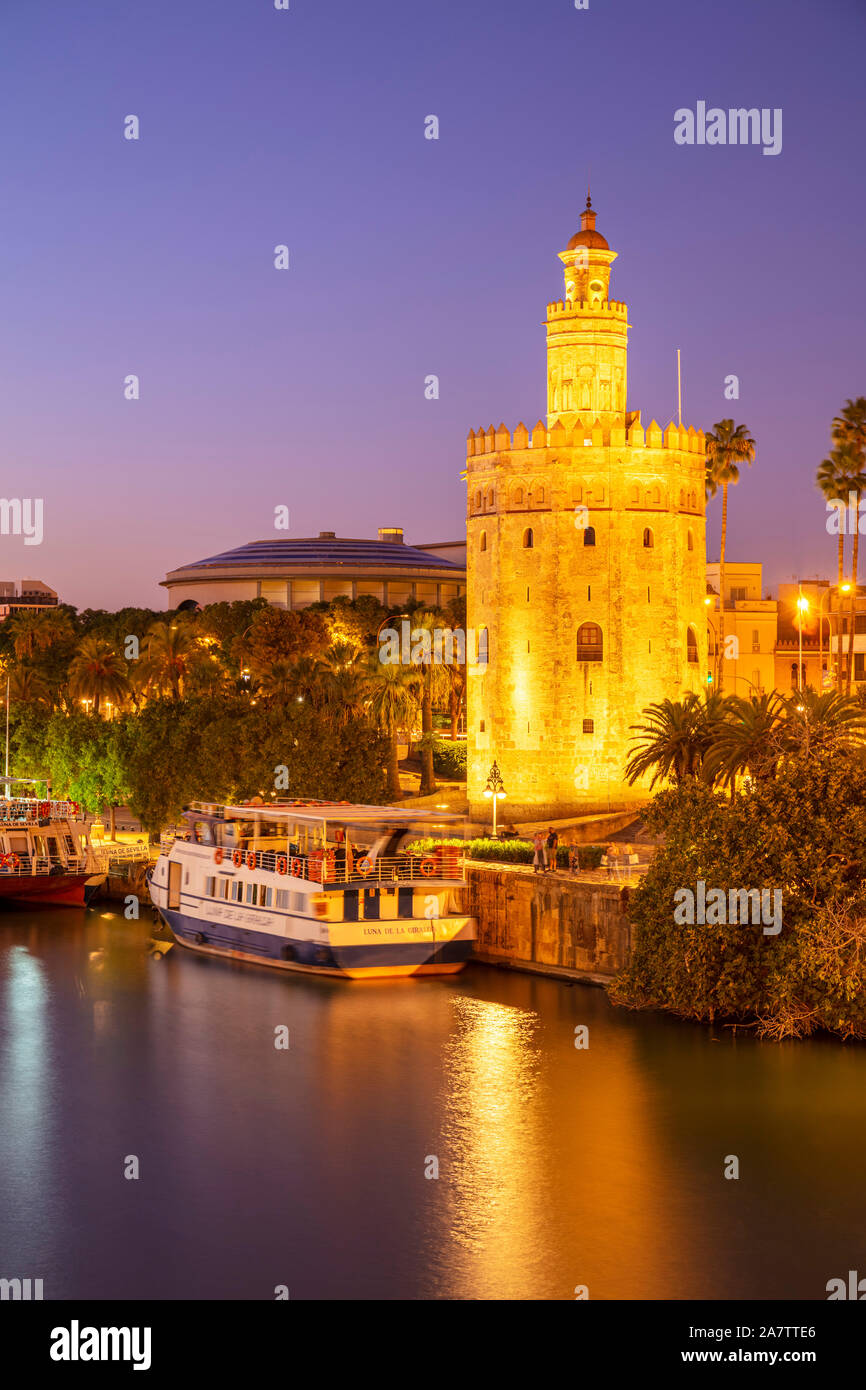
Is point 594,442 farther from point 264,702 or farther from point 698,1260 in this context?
point 698,1260

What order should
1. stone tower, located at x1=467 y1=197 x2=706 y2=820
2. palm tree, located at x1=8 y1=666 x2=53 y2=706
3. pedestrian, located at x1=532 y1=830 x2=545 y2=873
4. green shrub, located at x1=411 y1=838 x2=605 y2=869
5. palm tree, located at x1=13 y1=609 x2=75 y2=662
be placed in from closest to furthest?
pedestrian, located at x1=532 y1=830 x2=545 y2=873, green shrub, located at x1=411 y1=838 x2=605 y2=869, stone tower, located at x1=467 y1=197 x2=706 y2=820, palm tree, located at x1=8 y1=666 x2=53 y2=706, palm tree, located at x1=13 y1=609 x2=75 y2=662

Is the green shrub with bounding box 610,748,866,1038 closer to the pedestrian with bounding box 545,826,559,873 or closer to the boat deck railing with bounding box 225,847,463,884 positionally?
the pedestrian with bounding box 545,826,559,873

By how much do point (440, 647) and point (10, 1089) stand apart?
3874 centimetres

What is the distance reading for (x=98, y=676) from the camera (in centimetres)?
7831

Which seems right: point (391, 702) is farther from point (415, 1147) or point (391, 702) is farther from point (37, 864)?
point (415, 1147)

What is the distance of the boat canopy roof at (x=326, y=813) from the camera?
4225cm

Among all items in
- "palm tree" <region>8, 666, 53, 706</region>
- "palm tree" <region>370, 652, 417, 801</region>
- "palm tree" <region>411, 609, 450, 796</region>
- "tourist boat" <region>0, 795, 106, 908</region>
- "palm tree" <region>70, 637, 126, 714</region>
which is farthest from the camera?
"palm tree" <region>8, 666, 53, 706</region>

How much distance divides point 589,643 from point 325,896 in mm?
18640

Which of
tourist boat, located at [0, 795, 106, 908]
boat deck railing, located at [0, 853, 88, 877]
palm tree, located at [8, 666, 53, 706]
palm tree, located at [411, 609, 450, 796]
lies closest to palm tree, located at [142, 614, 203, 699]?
palm tree, located at [8, 666, 53, 706]

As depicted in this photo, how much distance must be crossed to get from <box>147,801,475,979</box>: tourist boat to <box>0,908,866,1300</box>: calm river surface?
3.27 feet

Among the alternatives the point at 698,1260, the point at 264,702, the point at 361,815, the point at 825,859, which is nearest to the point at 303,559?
the point at 264,702

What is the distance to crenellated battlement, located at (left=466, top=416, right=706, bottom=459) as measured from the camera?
55.2 m

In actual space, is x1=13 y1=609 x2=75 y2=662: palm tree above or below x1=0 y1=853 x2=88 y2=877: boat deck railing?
above
